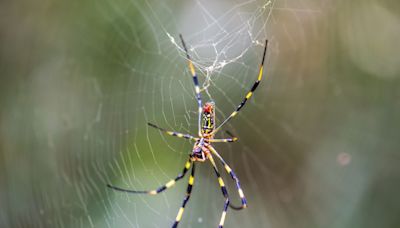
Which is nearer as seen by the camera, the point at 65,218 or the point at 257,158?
the point at 65,218

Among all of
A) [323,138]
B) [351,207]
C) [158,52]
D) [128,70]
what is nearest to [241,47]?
[158,52]

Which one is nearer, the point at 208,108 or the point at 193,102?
the point at 208,108

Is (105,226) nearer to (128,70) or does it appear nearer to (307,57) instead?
(128,70)

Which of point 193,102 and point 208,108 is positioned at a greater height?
point 193,102

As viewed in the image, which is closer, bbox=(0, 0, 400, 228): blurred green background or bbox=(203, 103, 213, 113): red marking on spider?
bbox=(203, 103, 213, 113): red marking on spider

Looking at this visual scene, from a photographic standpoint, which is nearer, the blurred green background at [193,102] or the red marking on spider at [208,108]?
the red marking on spider at [208,108]

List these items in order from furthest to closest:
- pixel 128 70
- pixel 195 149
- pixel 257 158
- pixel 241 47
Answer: pixel 257 158
pixel 128 70
pixel 241 47
pixel 195 149

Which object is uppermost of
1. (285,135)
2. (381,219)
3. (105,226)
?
(285,135)

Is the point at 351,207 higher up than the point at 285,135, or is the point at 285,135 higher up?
the point at 285,135
